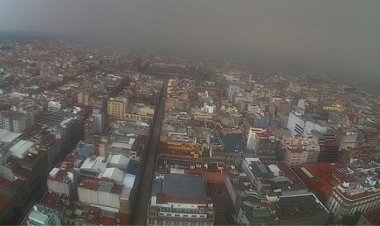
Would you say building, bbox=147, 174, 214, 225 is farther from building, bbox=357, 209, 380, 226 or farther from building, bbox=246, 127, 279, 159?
building, bbox=246, 127, 279, 159

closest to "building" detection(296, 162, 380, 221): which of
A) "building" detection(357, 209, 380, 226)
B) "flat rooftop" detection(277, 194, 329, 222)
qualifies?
"building" detection(357, 209, 380, 226)

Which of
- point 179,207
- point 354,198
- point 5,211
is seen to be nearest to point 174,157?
point 179,207

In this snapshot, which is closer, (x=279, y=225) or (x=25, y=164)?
(x=279, y=225)

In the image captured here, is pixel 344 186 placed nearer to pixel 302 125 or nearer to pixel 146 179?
pixel 302 125

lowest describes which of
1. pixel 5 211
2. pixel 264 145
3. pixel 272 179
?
pixel 5 211

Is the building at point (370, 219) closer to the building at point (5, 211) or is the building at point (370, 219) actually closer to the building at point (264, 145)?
the building at point (264, 145)

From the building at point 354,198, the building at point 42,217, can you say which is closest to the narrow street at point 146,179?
the building at point 42,217

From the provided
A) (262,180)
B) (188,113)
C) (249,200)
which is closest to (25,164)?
(249,200)

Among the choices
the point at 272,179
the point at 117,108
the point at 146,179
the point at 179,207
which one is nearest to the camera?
the point at 179,207

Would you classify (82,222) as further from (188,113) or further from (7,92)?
(7,92)
